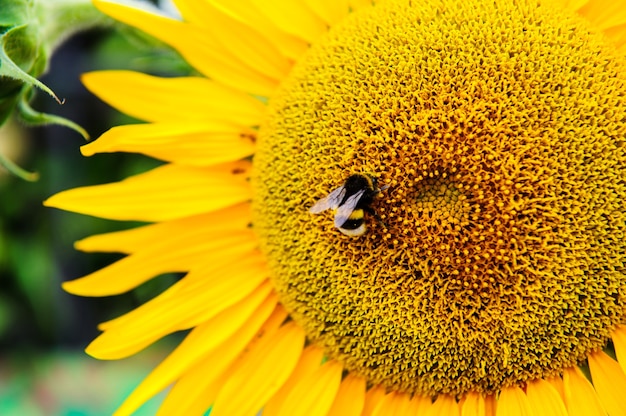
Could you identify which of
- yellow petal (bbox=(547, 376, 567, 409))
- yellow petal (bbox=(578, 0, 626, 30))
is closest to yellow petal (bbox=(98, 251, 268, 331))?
yellow petal (bbox=(547, 376, 567, 409))

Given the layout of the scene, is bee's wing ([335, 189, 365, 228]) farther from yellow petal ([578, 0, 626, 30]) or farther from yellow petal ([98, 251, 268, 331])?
yellow petal ([578, 0, 626, 30])

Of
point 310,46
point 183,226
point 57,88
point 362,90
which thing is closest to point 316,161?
point 362,90

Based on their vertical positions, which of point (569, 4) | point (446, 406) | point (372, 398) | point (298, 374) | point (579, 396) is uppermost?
point (569, 4)

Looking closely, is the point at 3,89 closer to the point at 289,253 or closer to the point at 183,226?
the point at 183,226

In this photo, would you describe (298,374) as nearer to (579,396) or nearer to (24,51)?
(579,396)

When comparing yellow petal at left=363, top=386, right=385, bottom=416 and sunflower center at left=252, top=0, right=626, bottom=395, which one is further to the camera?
yellow petal at left=363, top=386, right=385, bottom=416

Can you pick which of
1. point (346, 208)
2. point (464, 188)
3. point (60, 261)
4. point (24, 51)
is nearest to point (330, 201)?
point (346, 208)
